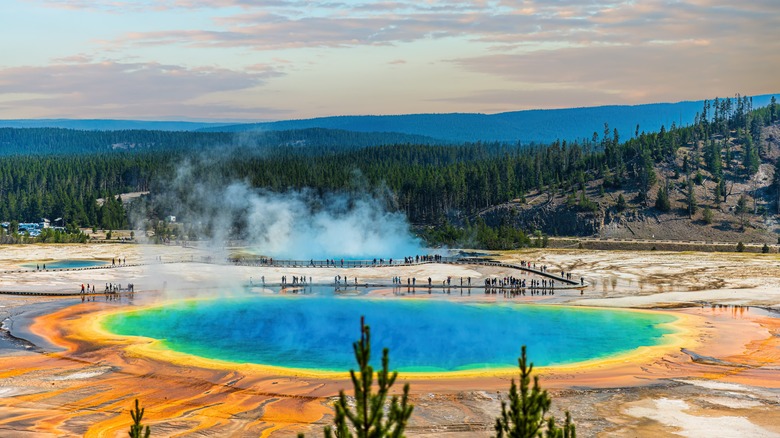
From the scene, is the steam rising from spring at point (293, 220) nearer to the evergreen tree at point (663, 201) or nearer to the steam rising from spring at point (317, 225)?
the steam rising from spring at point (317, 225)

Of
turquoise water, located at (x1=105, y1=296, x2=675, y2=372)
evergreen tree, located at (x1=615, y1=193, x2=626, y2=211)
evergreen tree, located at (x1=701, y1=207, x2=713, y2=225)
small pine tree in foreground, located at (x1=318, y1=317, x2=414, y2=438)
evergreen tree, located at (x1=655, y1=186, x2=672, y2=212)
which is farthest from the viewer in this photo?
evergreen tree, located at (x1=615, y1=193, x2=626, y2=211)

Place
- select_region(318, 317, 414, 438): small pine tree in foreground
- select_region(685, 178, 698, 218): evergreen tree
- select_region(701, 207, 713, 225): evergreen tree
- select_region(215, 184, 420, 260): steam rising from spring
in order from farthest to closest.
→ select_region(685, 178, 698, 218): evergreen tree
select_region(701, 207, 713, 225): evergreen tree
select_region(215, 184, 420, 260): steam rising from spring
select_region(318, 317, 414, 438): small pine tree in foreground

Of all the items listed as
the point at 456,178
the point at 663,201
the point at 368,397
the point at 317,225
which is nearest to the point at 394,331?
the point at 368,397

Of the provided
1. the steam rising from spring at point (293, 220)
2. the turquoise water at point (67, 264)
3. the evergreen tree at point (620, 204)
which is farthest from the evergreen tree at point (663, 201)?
the turquoise water at point (67, 264)

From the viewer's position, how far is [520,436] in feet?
37.9

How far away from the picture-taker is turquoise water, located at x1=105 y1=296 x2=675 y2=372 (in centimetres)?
3672

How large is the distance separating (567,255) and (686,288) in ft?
72.5

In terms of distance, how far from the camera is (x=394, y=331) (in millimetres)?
42844

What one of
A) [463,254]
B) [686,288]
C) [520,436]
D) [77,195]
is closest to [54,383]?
[520,436]

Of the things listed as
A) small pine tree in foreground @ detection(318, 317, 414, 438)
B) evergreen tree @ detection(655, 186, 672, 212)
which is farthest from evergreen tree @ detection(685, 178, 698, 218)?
small pine tree in foreground @ detection(318, 317, 414, 438)

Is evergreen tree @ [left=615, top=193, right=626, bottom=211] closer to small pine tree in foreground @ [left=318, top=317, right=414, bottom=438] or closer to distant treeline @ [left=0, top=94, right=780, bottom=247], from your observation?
distant treeline @ [left=0, top=94, right=780, bottom=247]

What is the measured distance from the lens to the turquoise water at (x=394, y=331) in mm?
36719

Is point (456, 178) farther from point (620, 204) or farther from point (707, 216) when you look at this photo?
point (707, 216)

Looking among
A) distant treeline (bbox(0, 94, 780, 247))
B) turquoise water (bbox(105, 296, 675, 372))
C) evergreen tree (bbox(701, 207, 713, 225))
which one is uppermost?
distant treeline (bbox(0, 94, 780, 247))
